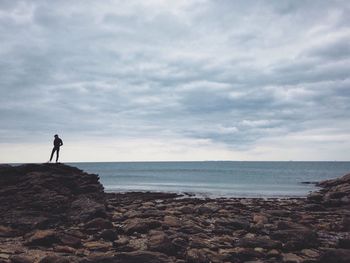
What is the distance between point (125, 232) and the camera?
17516mm

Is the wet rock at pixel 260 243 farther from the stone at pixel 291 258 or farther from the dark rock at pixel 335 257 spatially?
the dark rock at pixel 335 257

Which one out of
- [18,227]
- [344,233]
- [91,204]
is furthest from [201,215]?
[18,227]

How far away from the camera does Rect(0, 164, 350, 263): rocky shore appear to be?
13.5 m

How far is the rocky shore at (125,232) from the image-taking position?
1355 centimetres

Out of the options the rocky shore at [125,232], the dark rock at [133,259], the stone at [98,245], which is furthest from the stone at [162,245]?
the stone at [98,245]

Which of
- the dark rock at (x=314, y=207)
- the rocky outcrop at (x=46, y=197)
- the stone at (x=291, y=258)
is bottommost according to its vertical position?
the stone at (x=291, y=258)

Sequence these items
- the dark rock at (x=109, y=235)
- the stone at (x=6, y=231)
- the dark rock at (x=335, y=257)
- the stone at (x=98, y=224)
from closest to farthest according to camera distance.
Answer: the dark rock at (x=335, y=257) → the dark rock at (x=109, y=235) → the stone at (x=6, y=231) → the stone at (x=98, y=224)

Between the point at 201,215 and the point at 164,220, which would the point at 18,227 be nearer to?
the point at 164,220

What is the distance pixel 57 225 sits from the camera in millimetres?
19391

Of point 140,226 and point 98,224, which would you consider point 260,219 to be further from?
point 98,224

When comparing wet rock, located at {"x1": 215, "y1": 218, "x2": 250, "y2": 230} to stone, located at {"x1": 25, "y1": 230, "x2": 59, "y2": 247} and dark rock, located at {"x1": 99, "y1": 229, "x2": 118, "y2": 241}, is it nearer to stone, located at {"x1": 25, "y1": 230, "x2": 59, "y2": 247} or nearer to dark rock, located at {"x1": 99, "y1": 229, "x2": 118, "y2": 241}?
dark rock, located at {"x1": 99, "y1": 229, "x2": 118, "y2": 241}

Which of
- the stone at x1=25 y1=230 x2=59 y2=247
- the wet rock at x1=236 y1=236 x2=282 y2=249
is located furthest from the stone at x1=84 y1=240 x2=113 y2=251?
the wet rock at x1=236 y1=236 x2=282 y2=249

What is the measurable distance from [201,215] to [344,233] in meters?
8.68

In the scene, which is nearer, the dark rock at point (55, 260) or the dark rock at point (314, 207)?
the dark rock at point (55, 260)
